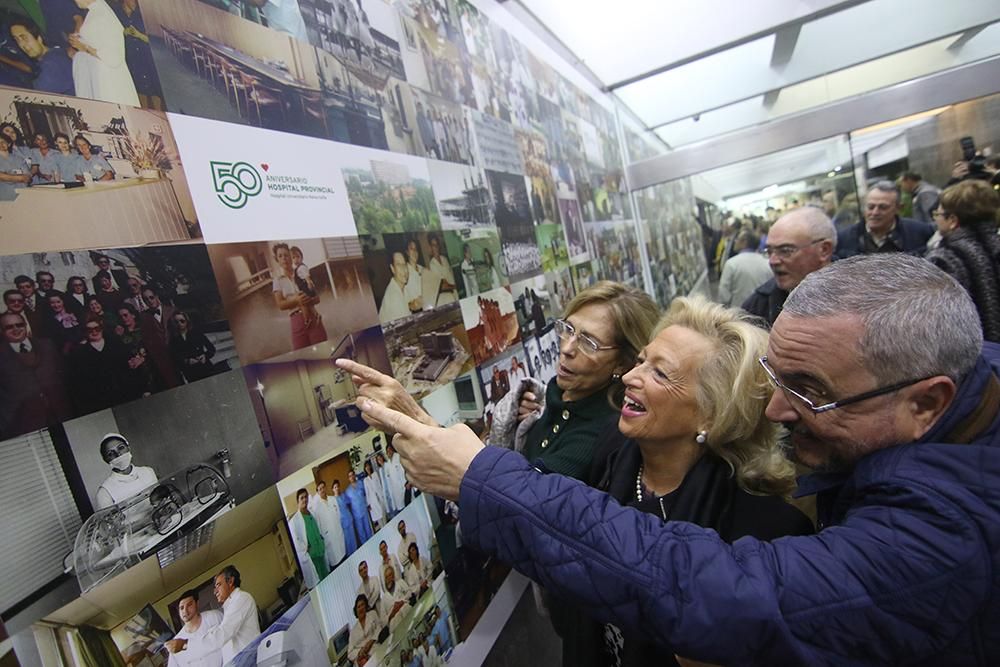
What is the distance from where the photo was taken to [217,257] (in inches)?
40.0

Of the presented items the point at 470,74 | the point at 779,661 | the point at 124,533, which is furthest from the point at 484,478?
the point at 470,74

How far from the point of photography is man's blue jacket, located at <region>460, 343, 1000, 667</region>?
666mm

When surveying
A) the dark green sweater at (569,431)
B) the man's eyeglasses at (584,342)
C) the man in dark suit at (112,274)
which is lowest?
the dark green sweater at (569,431)

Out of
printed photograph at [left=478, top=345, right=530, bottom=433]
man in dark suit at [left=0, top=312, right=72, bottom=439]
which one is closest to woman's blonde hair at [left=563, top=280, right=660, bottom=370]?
printed photograph at [left=478, top=345, right=530, bottom=433]

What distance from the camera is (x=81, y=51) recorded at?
0.84m

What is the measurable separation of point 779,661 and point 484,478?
0.51 metres

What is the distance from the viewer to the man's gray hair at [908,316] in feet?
2.64

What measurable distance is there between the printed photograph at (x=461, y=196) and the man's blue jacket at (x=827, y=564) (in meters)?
1.26

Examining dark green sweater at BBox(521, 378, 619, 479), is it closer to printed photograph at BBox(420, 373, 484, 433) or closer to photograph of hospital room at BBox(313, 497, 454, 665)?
printed photograph at BBox(420, 373, 484, 433)

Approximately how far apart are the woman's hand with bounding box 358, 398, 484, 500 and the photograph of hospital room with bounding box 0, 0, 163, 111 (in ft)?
2.38

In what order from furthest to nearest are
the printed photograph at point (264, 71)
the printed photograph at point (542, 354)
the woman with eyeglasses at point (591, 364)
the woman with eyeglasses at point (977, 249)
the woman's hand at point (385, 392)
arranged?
the woman with eyeglasses at point (977, 249) < the printed photograph at point (542, 354) < the woman with eyeglasses at point (591, 364) < the woman's hand at point (385, 392) < the printed photograph at point (264, 71)

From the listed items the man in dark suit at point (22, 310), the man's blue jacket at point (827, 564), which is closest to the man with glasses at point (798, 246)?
the man's blue jacket at point (827, 564)

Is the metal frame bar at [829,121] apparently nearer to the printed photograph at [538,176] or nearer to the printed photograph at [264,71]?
the printed photograph at [538,176]

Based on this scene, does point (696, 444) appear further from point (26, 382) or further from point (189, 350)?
point (26, 382)
